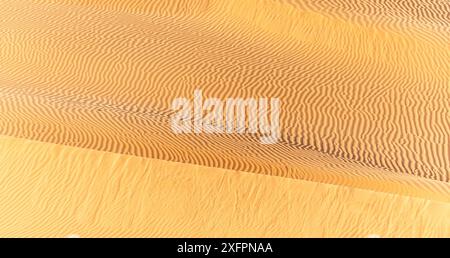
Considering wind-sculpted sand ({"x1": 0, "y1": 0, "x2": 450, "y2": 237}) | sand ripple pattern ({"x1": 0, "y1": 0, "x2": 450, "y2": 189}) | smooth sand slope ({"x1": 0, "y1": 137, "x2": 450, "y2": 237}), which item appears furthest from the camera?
sand ripple pattern ({"x1": 0, "y1": 0, "x2": 450, "y2": 189})

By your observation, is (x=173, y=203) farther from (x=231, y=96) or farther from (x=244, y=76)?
(x=244, y=76)

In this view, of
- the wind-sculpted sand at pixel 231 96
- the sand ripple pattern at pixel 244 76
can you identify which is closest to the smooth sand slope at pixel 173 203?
the wind-sculpted sand at pixel 231 96

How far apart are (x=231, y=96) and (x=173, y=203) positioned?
3.60 m

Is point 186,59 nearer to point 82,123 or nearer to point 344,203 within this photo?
point 82,123

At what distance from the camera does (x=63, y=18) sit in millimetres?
12141

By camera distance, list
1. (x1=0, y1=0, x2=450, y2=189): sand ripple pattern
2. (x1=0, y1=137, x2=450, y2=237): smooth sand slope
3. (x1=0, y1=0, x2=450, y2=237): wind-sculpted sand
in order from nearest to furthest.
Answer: (x1=0, y1=137, x2=450, y2=237): smooth sand slope → (x1=0, y1=0, x2=450, y2=237): wind-sculpted sand → (x1=0, y1=0, x2=450, y2=189): sand ripple pattern

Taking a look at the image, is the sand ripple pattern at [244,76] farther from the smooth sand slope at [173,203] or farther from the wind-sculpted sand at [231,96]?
the smooth sand slope at [173,203]

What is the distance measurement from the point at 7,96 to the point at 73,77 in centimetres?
160

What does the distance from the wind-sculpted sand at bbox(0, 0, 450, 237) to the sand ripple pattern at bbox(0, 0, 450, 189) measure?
35 millimetres

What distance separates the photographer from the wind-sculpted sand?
6969 mm

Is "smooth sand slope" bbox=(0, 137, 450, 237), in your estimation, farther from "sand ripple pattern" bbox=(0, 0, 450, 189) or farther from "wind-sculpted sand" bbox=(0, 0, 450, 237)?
"sand ripple pattern" bbox=(0, 0, 450, 189)

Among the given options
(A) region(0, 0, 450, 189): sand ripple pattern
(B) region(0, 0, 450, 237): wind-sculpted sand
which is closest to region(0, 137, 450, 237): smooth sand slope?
(B) region(0, 0, 450, 237): wind-sculpted sand

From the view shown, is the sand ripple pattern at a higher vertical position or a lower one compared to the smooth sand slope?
higher
